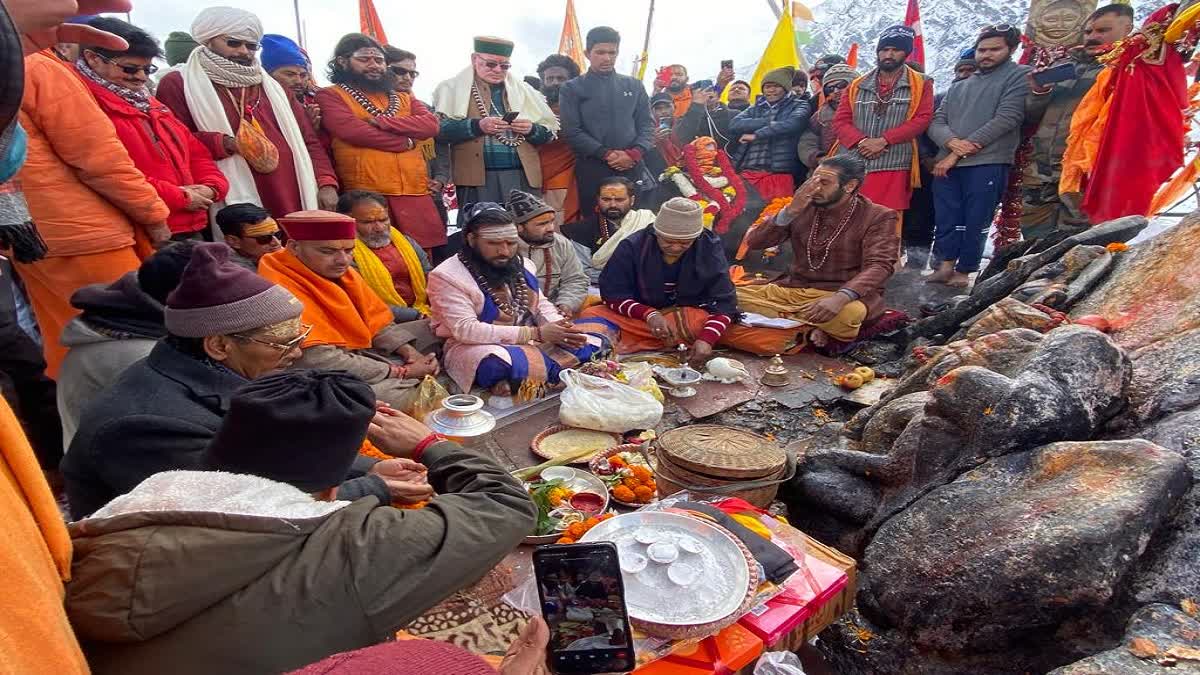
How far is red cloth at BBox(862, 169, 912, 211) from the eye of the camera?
6.83 meters

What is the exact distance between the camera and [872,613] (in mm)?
2463

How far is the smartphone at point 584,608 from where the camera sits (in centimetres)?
169

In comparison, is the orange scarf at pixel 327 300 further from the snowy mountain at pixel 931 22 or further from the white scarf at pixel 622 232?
the snowy mountain at pixel 931 22

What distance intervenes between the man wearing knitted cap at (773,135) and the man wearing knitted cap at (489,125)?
3073 millimetres

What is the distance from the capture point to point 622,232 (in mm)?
6621

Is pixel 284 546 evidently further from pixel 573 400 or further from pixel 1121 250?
pixel 1121 250

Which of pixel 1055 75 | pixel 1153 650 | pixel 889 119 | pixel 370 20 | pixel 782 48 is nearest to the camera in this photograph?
pixel 1153 650

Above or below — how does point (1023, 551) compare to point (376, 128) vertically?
below

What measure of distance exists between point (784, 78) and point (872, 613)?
752 centimetres

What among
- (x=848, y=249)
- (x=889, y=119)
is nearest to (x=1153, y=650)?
(x=848, y=249)

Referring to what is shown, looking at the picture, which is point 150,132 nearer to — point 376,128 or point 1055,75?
point 376,128

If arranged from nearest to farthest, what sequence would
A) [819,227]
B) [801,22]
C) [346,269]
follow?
[346,269] → [819,227] → [801,22]

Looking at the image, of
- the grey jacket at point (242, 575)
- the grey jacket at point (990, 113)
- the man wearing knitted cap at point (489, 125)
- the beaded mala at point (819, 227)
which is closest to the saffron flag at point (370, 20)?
the man wearing knitted cap at point (489, 125)

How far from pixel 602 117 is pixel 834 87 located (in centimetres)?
324
